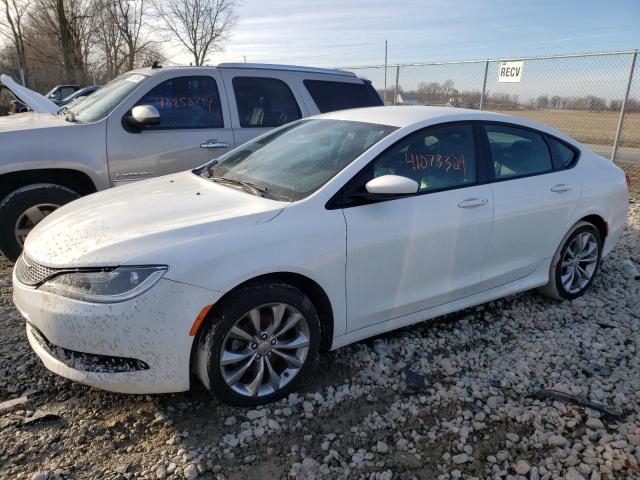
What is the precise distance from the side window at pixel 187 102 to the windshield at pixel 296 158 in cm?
148

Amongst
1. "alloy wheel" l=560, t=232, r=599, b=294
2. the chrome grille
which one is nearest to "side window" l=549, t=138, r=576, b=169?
"alloy wheel" l=560, t=232, r=599, b=294

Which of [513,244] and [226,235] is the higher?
[226,235]

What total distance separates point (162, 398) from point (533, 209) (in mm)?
2893

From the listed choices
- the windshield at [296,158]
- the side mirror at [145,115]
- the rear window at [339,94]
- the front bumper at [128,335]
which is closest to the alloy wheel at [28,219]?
the side mirror at [145,115]

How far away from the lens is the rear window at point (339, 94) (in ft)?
19.0

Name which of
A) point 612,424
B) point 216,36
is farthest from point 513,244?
point 216,36

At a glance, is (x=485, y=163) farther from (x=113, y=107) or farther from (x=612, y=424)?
(x=113, y=107)

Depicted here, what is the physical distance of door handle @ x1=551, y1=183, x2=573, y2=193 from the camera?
381 cm

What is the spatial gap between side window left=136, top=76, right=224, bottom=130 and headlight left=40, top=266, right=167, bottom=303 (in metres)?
2.98

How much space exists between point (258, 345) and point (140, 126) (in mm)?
3088

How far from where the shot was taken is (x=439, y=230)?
3.16 meters

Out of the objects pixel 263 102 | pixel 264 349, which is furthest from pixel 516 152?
pixel 263 102

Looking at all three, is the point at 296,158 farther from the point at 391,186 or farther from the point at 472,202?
the point at 472,202

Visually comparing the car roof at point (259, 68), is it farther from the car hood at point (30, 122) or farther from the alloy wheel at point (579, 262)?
the alloy wheel at point (579, 262)
